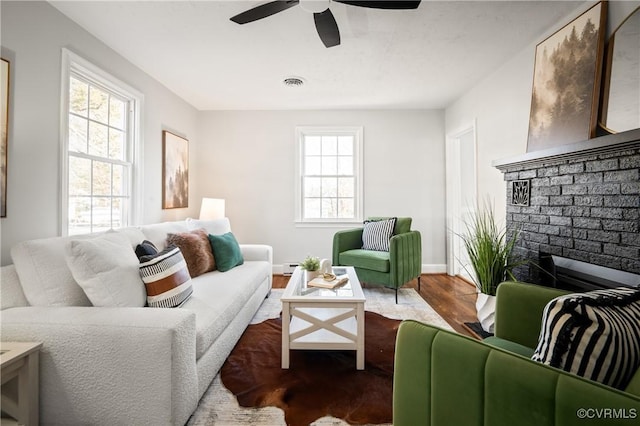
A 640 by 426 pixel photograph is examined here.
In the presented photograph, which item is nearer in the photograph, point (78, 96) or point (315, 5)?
point (315, 5)

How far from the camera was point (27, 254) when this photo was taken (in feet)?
5.04

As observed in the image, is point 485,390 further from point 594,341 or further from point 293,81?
point 293,81

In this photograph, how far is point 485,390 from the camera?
799mm

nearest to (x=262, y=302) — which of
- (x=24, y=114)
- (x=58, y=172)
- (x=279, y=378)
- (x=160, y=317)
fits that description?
(x=279, y=378)

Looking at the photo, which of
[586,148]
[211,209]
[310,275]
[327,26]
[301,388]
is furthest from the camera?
[211,209]

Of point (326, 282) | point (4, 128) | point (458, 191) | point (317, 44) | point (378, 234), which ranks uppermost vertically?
point (317, 44)

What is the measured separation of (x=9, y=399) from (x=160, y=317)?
70 cm

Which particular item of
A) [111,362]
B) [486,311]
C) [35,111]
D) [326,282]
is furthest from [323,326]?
[35,111]

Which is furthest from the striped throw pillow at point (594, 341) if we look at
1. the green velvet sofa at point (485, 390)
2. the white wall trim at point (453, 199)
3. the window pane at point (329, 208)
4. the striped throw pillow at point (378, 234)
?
the window pane at point (329, 208)

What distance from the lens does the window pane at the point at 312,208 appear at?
180 inches

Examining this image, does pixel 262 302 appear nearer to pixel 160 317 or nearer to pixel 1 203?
pixel 160 317

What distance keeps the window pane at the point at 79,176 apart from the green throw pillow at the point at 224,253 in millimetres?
1097

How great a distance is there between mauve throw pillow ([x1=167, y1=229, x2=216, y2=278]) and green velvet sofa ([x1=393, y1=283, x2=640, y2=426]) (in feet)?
6.61

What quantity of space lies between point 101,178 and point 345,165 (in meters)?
3.12
